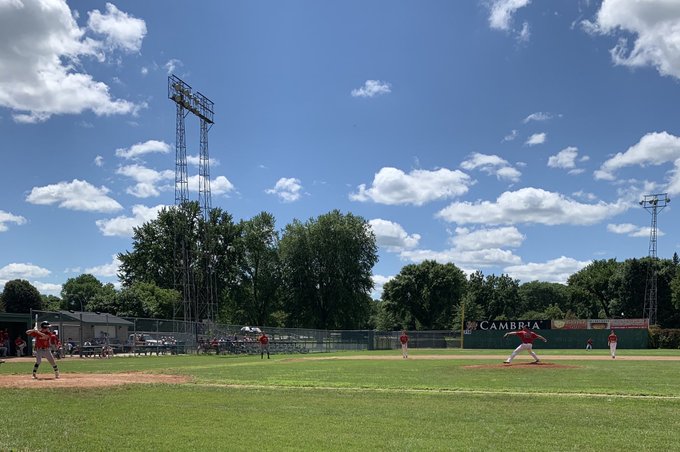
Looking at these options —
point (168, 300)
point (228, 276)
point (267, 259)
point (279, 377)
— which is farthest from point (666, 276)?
point (279, 377)

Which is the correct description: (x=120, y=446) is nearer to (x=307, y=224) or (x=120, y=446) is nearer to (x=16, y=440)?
(x=16, y=440)

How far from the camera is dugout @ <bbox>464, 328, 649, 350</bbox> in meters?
59.5

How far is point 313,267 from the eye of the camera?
89312 mm

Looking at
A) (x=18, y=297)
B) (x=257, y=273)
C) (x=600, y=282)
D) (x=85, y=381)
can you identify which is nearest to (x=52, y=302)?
(x=18, y=297)

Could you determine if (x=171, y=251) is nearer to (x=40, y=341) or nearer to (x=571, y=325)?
(x=571, y=325)

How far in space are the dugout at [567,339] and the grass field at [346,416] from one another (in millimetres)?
45934

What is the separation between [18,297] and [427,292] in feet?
243

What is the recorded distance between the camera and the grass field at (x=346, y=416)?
28.7ft

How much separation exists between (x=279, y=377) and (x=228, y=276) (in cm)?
6962

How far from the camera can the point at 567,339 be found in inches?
2459

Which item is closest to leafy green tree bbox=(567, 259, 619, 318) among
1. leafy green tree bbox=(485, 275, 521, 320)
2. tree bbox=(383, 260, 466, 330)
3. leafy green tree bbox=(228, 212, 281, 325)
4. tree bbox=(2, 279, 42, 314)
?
leafy green tree bbox=(485, 275, 521, 320)

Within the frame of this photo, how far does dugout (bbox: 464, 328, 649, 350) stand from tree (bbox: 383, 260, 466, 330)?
86.7 feet

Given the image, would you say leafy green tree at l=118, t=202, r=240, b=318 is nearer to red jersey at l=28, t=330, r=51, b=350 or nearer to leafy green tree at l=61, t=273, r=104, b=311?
leafy green tree at l=61, t=273, r=104, b=311

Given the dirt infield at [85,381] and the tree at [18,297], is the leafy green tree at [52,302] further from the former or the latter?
the dirt infield at [85,381]
